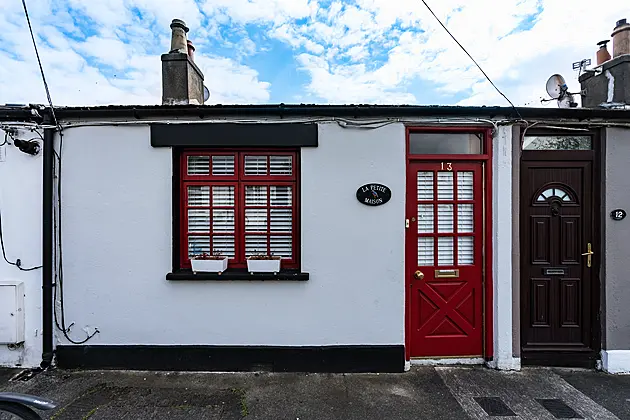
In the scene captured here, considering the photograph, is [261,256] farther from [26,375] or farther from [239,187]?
[26,375]

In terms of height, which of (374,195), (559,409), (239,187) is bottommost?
(559,409)

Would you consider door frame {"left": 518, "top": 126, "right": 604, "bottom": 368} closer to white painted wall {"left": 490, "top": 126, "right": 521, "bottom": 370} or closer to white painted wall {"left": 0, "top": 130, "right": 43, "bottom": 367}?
white painted wall {"left": 490, "top": 126, "right": 521, "bottom": 370}

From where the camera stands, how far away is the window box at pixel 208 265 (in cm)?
385

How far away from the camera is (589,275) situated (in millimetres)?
4059

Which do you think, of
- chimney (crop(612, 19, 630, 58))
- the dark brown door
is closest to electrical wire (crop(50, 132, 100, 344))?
the dark brown door

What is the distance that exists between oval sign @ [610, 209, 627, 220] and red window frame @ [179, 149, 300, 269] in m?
3.90

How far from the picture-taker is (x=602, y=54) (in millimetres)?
4602

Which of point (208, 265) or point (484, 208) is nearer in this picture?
point (208, 265)

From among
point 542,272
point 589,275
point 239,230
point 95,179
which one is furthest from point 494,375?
point 95,179

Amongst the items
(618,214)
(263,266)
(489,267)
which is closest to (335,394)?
(263,266)

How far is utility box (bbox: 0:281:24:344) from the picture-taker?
12.5 ft

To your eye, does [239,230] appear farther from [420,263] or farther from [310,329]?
[420,263]

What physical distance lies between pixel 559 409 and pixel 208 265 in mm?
4019

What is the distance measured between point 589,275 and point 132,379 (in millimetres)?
5717
